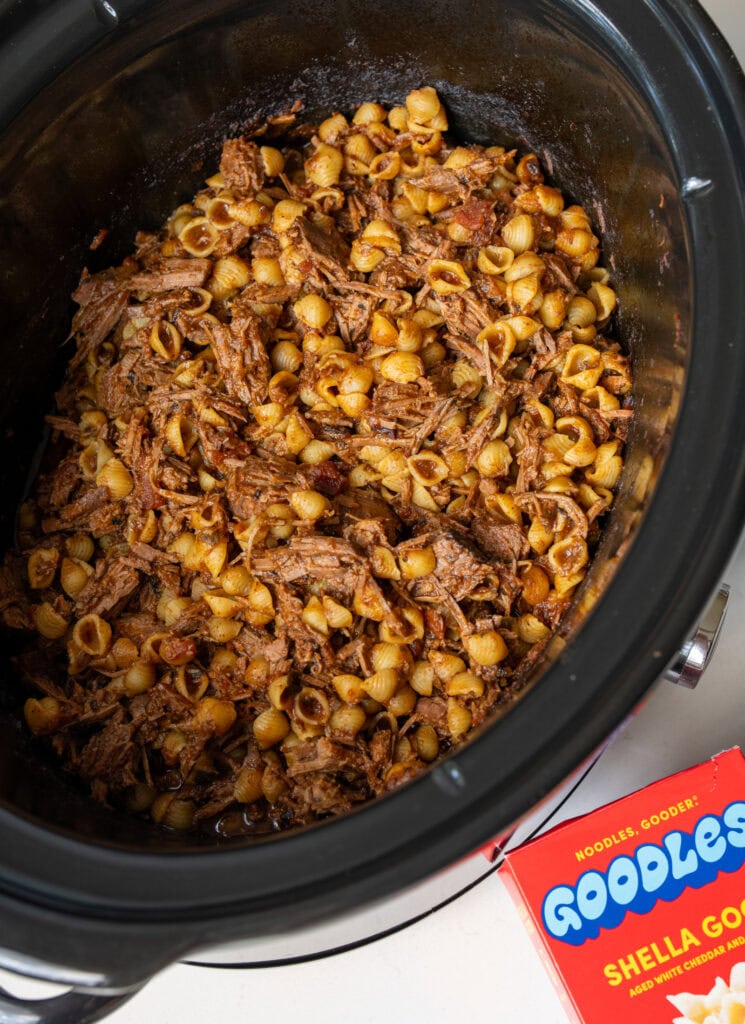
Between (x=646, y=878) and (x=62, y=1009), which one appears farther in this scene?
(x=646, y=878)

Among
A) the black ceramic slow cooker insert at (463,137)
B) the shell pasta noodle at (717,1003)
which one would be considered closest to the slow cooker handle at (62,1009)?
the black ceramic slow cooker insert at (463,137)

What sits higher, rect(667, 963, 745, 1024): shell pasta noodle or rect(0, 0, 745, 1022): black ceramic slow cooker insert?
rect(0, 0, 745, 1022): black ceramic slow cooker insert

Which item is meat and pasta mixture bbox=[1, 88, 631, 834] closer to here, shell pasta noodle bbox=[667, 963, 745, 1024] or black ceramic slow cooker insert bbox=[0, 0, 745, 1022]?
black ceramic slow cooker insert bbox=[0, 0, 745, 1022]

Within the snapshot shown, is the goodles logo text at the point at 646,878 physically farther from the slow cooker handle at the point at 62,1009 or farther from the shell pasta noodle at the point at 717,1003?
the slow cooker handle at the point at 62,1009

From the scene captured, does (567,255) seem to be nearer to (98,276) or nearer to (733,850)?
(98,276)

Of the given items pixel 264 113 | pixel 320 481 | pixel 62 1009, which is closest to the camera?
pixel 62 1009

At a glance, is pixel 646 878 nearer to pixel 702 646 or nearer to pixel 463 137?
pixel 702 646

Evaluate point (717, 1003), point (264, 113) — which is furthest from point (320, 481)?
point (717, 1003)

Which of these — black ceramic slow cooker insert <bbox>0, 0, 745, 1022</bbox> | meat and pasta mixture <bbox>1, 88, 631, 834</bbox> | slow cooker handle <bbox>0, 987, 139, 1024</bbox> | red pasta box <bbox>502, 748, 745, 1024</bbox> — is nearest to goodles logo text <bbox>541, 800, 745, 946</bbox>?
red pasta box <bbox>502, 748, 745, 1024</bbox>
